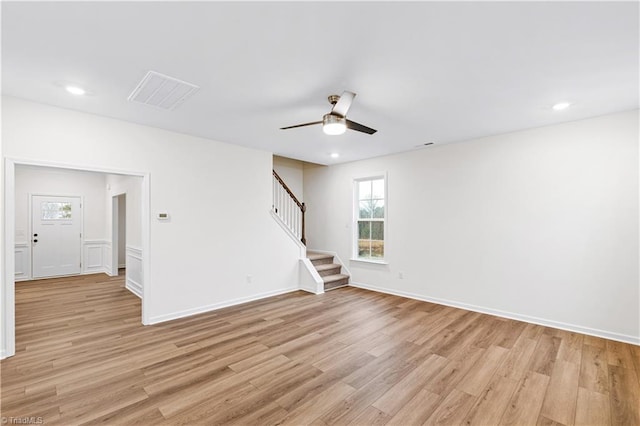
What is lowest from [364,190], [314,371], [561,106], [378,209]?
[314,371]

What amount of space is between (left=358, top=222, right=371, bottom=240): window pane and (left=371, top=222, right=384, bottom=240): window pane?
102 mm

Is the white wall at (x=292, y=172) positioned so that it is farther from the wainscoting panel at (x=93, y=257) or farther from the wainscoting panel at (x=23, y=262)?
the wainscoting panel at (x=23, y=262)

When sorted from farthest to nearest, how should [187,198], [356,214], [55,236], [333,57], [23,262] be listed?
[55,236] < [23,262] < [356,214] < [187,198] < [333,57]

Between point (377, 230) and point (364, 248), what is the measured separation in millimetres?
527

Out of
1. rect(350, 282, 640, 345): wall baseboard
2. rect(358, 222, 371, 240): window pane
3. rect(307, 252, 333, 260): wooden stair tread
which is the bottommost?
rect(350, 282, 640, 345): wall baseboard

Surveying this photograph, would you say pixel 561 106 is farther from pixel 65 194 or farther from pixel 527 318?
pixel 65 194

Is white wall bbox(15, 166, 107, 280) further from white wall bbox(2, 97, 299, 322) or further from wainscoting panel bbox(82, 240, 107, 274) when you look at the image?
white wall bbox(2, 97, 299, 322)

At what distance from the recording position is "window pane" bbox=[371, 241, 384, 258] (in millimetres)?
5992

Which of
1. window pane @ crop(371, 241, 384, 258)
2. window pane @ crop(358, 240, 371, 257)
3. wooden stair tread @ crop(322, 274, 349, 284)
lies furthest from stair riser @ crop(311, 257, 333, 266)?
window pane @ crop(371, 241, 384, 258)

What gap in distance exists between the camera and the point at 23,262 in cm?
674

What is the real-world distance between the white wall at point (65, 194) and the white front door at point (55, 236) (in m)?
0.12

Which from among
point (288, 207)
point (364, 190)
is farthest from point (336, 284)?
point (364, 190)

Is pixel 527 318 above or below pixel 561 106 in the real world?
below

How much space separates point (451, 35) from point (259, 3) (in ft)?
4.33
